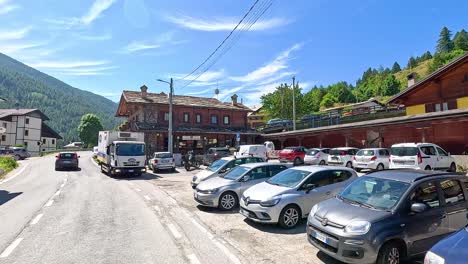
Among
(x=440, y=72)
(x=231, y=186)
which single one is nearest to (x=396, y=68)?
(x=440, y=72)

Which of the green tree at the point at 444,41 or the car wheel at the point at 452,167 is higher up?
the green tree at the point at 444,41

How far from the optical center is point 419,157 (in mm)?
15875

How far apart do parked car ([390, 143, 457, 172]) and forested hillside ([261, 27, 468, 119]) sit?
90.9ft

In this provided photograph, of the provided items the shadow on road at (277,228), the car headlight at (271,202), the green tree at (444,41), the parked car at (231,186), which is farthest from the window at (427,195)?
the green tree at (444,41)

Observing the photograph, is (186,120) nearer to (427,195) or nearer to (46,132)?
(427,195)

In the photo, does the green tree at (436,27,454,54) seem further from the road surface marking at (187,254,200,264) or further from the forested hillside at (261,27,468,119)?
the road surface marking at (187,254,200,264)

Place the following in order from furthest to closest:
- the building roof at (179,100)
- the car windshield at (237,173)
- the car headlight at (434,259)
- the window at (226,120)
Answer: the window at (226,120), the building roof at (179,100), the car windshield at (237,173), the car headlight at (434,259)

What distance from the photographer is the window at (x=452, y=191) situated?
19.1 feet

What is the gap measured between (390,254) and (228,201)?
234 inches

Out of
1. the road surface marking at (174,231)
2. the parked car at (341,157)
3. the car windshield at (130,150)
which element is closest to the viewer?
the road surface marking at (174,231)

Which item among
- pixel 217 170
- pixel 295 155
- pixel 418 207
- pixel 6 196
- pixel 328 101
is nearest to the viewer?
Answer: pixel 418 207

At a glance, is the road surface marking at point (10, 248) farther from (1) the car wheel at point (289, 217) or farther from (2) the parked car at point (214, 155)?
(2) the parked car at point (214, 155)

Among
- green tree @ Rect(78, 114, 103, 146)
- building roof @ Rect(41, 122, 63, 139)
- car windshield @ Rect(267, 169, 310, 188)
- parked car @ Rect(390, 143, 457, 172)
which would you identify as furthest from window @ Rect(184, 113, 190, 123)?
green tree @ Rect(78, 114, 103, 146)

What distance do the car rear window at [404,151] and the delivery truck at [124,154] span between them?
52.5 feet
